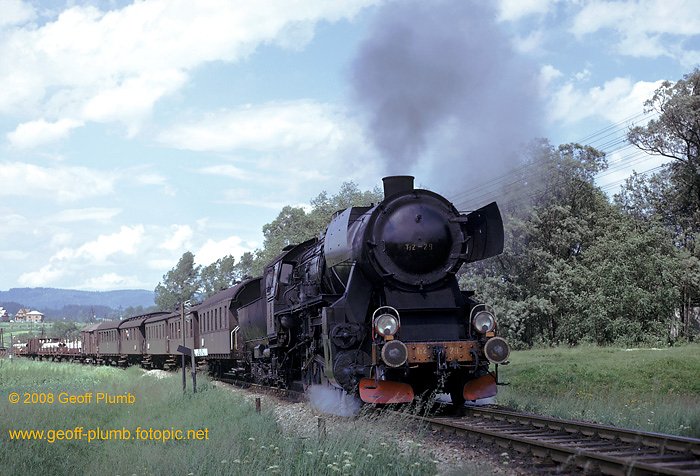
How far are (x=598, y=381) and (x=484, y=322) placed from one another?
1062 cm

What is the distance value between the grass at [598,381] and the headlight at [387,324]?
9.61ft

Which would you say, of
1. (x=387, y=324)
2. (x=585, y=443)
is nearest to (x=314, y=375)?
(x=387, y=324)

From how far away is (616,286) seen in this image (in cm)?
3055

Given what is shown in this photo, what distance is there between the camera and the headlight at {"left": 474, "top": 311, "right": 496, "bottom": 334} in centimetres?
1026

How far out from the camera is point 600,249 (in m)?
33.5

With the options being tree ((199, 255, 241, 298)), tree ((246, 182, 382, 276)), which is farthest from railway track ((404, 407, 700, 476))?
tree ((199, 255, 241, 298))

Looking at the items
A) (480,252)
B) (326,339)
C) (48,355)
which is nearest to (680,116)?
(480,252)

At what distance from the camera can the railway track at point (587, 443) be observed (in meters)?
5.76

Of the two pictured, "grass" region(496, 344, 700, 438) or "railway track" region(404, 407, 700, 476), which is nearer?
"railway track" region(404, 407, 700, 476)

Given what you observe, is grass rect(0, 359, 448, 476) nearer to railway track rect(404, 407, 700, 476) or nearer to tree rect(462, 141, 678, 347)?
railway track rect(404, 407, 700, 476)

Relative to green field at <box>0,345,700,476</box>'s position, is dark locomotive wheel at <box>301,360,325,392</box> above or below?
above

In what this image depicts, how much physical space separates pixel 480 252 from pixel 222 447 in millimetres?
5554

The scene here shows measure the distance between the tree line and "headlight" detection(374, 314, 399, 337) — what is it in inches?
860

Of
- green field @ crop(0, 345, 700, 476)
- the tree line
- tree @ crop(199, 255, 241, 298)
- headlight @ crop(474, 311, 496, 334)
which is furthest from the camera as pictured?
tree @ crop(199, 255, 241, 298)
